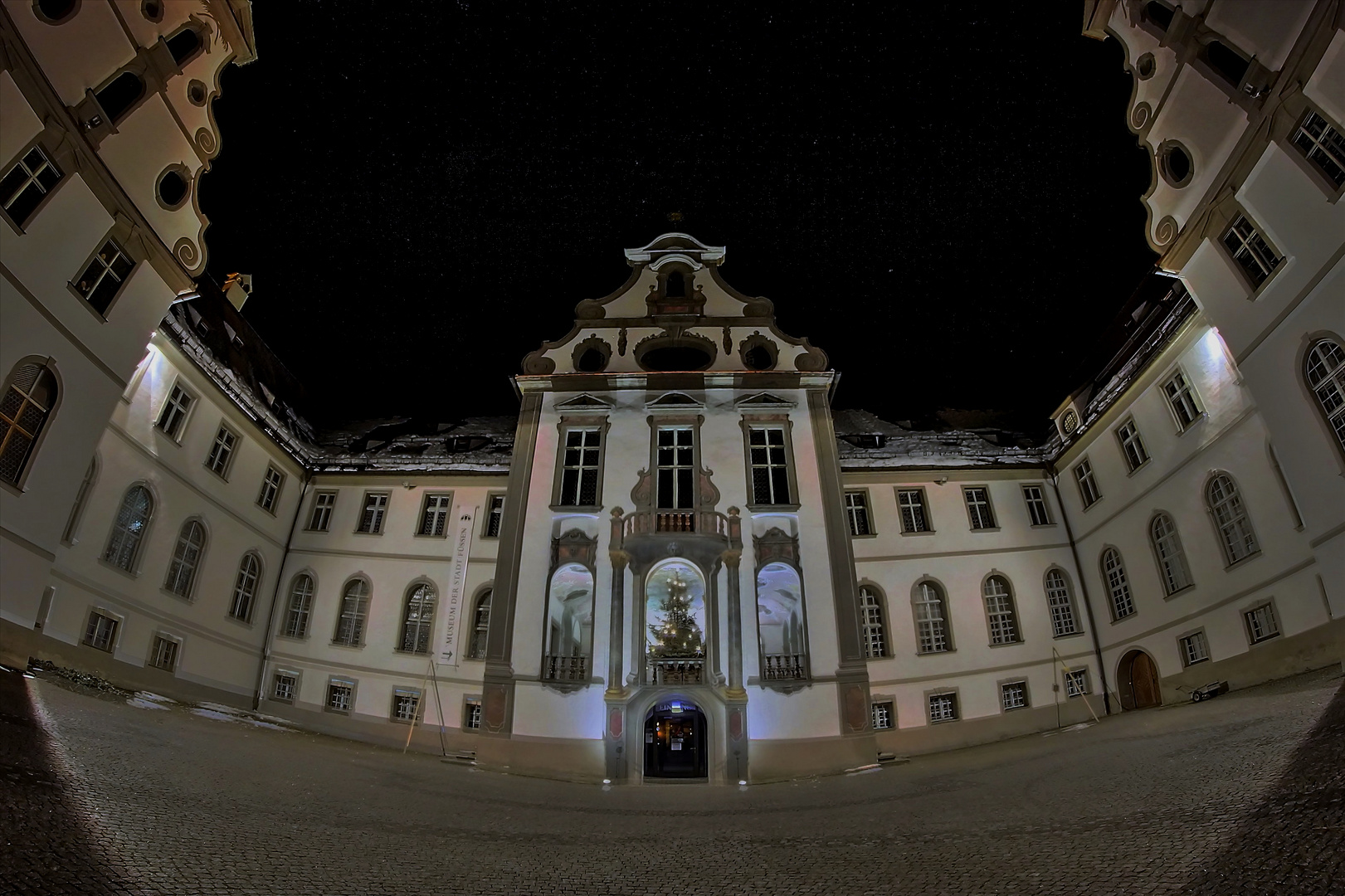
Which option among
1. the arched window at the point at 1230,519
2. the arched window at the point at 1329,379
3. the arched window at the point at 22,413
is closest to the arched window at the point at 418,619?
the arched window at the point at 22,413

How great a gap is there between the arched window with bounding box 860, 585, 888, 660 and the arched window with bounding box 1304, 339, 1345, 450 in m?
14.5

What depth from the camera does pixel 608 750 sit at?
18438 mm

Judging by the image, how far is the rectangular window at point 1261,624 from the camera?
57.3 ft

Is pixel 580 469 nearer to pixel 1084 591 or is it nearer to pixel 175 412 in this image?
pixel 175 412

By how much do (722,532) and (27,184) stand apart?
1730cm

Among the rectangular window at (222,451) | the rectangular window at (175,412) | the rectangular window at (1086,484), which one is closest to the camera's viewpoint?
the rectangular window at (175,412)

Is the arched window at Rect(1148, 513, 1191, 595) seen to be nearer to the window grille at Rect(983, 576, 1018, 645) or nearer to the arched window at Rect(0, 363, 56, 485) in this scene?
the window grille at Rect(983, 576, 1018, 645)

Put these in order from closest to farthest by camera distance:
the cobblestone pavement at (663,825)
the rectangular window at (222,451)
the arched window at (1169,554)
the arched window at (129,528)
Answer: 1. the cobblestone pavement at (663,825)
2. the arched window at (129,528)
3. the arched window at (1169,554)
4. the rectangular window at (222,451)

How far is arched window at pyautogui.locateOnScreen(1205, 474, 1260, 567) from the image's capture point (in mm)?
18578

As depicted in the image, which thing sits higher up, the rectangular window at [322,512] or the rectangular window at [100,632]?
the rectangular window at [322,512]

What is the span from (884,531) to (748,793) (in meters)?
15.2

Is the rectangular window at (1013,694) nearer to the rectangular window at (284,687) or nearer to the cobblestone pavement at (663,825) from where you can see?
the cobblestone pavement at (663,825)

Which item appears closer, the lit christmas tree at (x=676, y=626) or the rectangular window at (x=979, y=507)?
the lit christmas tree at (x=676, y=626)

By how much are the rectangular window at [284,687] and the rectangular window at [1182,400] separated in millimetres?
31121
